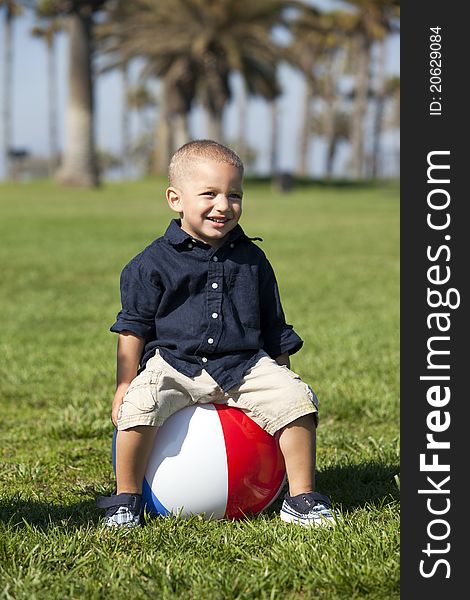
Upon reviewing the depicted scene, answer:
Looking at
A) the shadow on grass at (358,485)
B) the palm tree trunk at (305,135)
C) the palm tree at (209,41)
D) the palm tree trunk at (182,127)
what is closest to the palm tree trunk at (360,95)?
the palm tree trunk at (305,135)

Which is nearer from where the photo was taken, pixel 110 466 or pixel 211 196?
pixel 211 196

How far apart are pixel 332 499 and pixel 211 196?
147 centimetres

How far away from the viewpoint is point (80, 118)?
3547cm

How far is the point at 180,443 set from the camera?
12.9 ft

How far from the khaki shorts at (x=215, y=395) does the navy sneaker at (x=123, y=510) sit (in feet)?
0.99

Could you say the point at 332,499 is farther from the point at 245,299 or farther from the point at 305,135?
the point at 305,135

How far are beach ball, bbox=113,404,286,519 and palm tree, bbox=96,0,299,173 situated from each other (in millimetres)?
37516

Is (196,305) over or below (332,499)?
over

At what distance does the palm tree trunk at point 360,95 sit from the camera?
55.6 m

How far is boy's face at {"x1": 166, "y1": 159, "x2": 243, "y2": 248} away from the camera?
3.98m

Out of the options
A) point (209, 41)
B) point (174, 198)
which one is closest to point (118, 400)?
point (174, 198)

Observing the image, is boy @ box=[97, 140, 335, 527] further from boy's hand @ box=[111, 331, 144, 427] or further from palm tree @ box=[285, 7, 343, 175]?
palm tree @ box=[285, 7, 343, 175]

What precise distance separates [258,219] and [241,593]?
21.7 metres

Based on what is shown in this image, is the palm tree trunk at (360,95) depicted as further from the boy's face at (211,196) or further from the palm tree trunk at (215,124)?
the boy's face at (211,196)
